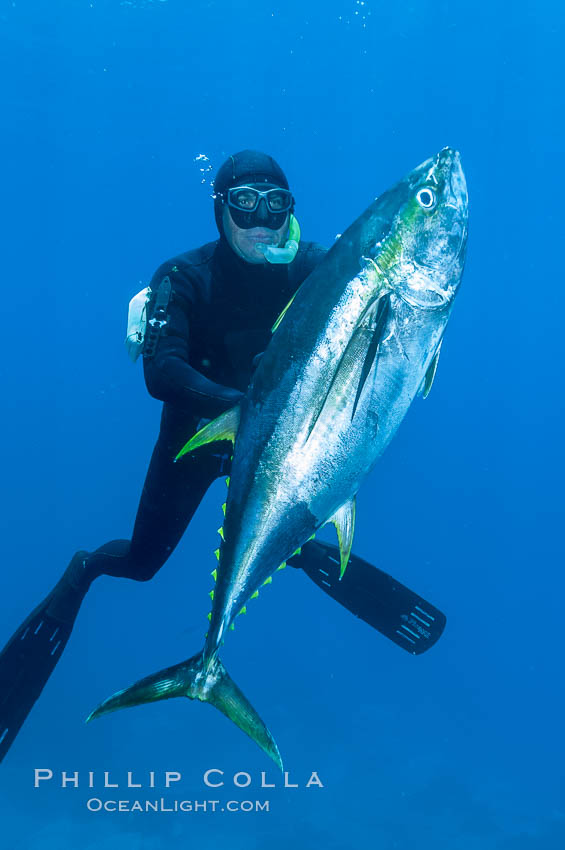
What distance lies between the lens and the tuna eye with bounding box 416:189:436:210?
4.89 feet

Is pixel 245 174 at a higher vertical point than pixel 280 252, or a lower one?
higher

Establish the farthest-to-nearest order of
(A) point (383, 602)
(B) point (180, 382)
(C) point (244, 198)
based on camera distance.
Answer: (A) point (383, 602) < (C) point (244, 198) < (B) point (180, 382)

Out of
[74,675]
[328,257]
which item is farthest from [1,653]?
[74,675]

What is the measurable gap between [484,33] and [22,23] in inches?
577

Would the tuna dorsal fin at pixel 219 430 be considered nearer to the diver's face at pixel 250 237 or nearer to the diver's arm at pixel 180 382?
the diver's arm at pixel 180 382

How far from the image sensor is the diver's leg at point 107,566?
350 cm

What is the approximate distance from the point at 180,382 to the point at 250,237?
92cm

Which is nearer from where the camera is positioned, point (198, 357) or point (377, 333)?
point (377, 333)

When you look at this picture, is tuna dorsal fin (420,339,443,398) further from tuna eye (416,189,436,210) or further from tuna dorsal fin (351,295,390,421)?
tuna eye (416,189,436,210)

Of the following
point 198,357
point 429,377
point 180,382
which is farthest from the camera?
point 198,357

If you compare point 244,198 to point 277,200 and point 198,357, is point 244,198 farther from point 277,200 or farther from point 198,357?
point 198,357

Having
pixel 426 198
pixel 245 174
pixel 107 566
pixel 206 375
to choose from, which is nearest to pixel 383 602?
pixel 107 566

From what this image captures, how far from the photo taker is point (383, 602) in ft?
13.9

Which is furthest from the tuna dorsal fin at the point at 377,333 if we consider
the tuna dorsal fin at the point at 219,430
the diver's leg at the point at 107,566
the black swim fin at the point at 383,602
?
the black swim fin at the point at 383,602
